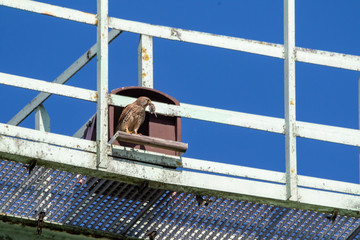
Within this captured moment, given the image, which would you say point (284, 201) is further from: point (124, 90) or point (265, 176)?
point (124, 90)

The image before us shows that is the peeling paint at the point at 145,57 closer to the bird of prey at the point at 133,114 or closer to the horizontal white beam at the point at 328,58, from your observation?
the bird of prey at the point at 133,114

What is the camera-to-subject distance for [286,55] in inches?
481

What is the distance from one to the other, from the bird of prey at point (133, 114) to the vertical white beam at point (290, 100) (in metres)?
1.60

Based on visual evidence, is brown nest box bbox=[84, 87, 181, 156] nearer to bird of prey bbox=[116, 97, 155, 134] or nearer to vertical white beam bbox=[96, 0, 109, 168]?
bird of prey bbox=[116, 97, 155, 134]

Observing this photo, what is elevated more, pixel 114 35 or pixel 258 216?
pixel 114 35

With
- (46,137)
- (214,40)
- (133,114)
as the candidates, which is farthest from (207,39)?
(46,137)

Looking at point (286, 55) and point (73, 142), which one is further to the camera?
point (286, 55)

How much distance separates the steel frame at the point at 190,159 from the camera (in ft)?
35.1

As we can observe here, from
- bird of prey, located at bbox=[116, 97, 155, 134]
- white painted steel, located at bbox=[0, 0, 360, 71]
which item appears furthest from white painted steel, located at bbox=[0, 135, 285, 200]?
white painted steel, located at bbox=[0, 0, 360, 71]

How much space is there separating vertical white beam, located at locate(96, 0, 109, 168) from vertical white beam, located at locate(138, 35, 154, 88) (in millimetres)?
812

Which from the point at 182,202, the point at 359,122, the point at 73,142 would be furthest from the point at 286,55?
the point at 73,142

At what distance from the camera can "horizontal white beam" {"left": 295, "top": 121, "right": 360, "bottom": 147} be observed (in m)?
11.9

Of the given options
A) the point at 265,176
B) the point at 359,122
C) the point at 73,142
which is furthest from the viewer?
the point at 359,122

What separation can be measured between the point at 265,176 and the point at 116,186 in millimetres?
1702
